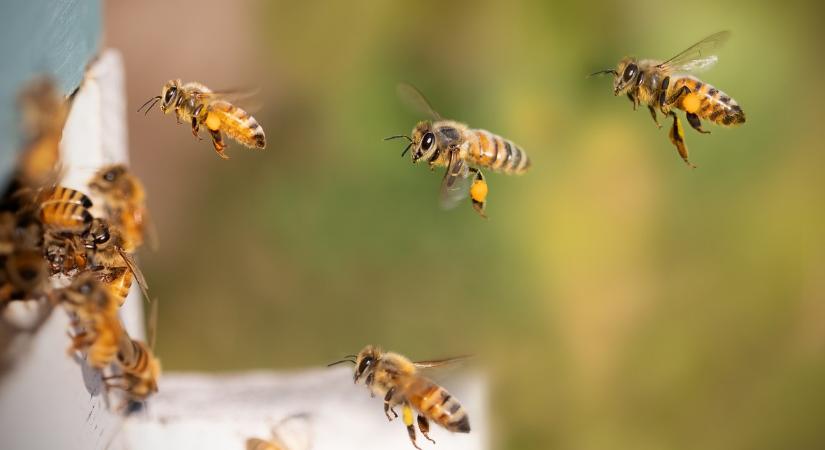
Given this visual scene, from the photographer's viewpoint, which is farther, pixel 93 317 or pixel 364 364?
pixel 364 364

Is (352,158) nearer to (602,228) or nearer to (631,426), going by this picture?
(602,228)

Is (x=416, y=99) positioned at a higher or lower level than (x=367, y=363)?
higher

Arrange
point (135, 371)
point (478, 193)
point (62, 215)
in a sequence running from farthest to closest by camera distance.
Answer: point (478, 193) < point (135, 371) < point (62, 215)

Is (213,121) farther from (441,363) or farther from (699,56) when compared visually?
(699,56)

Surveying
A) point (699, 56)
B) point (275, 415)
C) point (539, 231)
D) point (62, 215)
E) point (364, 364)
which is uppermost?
point (699, 56)

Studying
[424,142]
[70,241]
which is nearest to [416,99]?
[424,142]

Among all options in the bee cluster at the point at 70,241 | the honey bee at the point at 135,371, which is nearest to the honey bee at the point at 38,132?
the bee cluster at the point at 70,241

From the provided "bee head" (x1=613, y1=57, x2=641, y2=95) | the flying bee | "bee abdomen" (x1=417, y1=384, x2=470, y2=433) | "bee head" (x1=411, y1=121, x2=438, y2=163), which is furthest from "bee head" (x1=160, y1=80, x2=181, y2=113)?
"bee head" (x1=613, y1=57, x2=641, y2=95)

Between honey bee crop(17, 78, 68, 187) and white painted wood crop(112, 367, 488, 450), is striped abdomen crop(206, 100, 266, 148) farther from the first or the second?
white painted wood crop(112, 367, 488, 450)
